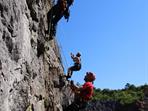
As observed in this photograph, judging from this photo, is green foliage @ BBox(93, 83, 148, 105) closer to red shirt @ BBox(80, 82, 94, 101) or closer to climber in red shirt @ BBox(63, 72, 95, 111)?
climber in red shirt @ BBox(63, 72, 95, 111)

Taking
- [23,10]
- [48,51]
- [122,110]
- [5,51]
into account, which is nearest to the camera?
[5,51]

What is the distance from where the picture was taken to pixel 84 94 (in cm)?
1809

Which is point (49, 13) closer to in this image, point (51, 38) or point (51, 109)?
point (51, 38)

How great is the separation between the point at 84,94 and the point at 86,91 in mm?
187

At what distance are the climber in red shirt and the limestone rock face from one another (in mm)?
675

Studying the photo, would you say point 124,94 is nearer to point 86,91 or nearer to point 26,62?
point 86,91

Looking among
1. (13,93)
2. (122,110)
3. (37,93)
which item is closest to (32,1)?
(37,93)

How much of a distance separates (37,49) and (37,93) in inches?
62.0

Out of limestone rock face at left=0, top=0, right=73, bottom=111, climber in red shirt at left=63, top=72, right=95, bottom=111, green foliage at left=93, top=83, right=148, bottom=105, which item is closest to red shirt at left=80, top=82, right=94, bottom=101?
climber in red shirt at left=63, top=72, right=95, bottom=111

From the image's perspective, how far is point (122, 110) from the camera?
46625 mm

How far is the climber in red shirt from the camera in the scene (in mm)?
17797

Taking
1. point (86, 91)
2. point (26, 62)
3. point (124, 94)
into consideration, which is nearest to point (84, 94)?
point (86, 91)

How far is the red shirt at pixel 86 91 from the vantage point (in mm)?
17797

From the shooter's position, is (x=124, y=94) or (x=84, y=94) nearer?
(x=84, y=94)
